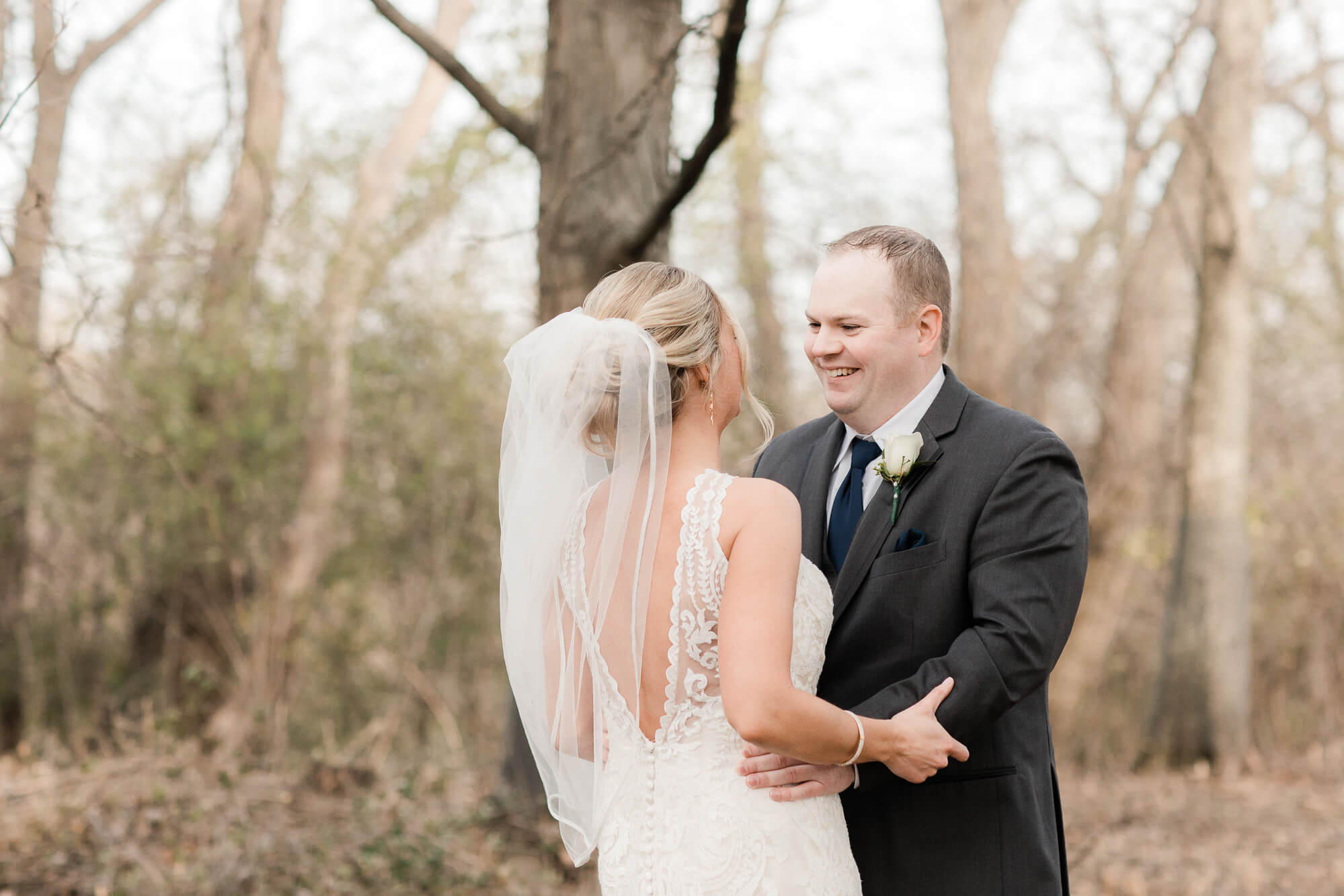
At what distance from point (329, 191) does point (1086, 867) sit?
8.62 meters

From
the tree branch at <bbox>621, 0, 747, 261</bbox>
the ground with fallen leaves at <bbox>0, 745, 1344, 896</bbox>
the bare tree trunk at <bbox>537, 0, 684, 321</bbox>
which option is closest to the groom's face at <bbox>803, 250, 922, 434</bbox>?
the tree branch at <bbox>621, 0, 747, 261</bbox>

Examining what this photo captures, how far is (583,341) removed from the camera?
2352mm

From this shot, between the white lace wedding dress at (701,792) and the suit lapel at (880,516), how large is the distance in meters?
0.29

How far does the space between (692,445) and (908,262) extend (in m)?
0.83

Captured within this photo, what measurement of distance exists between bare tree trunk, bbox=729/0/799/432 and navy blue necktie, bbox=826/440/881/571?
7355 mm

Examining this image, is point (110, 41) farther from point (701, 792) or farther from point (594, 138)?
point (701, 792)

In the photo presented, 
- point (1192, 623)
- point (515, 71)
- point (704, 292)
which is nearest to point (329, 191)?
point (515, 71)

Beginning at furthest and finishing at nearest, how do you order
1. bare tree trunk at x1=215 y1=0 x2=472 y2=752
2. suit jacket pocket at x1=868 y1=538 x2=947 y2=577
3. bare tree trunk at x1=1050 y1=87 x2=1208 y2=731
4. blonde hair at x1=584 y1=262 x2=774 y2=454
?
bare tree trunk at x1=1050 y1=87 x2=1208 y2=731, bare tree trunk at x1=215 y1=0 x2=472 y2=752, suit jacket pocket at x1=868 y1=538 x2=947 y2=577, blonde hair at x1=584 y1=262 x2=774 y2=454

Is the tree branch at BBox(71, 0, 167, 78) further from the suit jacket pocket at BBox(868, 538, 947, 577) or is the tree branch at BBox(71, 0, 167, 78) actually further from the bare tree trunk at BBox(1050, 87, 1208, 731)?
the bare tree trunk at BBox(1050, 87, 1208, 731)

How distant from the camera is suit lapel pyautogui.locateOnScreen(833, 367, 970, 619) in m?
2.74

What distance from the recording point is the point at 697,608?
2279 millimetres

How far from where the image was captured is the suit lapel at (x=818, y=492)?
297 cm

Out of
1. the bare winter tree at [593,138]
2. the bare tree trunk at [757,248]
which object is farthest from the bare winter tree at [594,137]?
the bare tree trunk at [757,248]

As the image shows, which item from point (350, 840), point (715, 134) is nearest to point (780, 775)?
point (715, 134)
